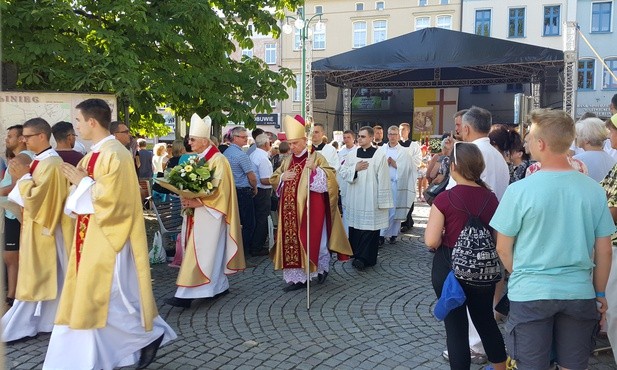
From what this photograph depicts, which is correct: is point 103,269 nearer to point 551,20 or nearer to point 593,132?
point 593,132

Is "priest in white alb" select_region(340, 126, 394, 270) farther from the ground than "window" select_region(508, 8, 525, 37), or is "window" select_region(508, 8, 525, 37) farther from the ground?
"window" select_region(508, 8, 525, 37)

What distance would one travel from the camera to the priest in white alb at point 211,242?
5.35 m

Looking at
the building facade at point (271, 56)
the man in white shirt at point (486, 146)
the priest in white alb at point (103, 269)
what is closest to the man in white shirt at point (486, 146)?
the man in white shirt at point (486, 146)

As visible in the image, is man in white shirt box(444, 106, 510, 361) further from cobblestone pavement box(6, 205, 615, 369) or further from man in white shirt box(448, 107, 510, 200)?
cobblestone pavement box(6, 205, 615, 369)

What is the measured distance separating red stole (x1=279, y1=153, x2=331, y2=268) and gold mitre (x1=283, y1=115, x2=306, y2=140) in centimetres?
25

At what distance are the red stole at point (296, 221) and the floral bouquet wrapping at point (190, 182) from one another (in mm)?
1008

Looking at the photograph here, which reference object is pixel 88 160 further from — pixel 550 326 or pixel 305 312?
pixel 550 326

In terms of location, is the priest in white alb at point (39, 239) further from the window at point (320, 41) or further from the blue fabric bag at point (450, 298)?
the window at point (320, 41)

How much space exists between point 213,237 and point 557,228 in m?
3.62

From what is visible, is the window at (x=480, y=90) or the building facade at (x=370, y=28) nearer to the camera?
the window at (x=480, y=90)

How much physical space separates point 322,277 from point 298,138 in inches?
64.6

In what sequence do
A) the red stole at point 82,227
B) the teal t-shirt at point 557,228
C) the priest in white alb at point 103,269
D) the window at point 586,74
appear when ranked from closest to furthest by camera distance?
the teal t-shirt at point 557,228 → the priest in white alb at point 103,269 → the red stole at point 82,227 → the window at point 586,74

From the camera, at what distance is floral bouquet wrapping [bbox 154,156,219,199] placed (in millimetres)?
5309

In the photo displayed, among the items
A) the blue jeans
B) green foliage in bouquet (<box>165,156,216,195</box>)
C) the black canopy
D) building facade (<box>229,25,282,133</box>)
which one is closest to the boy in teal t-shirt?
green foliage in bouquet (<box>165,156,216,195</box>)
